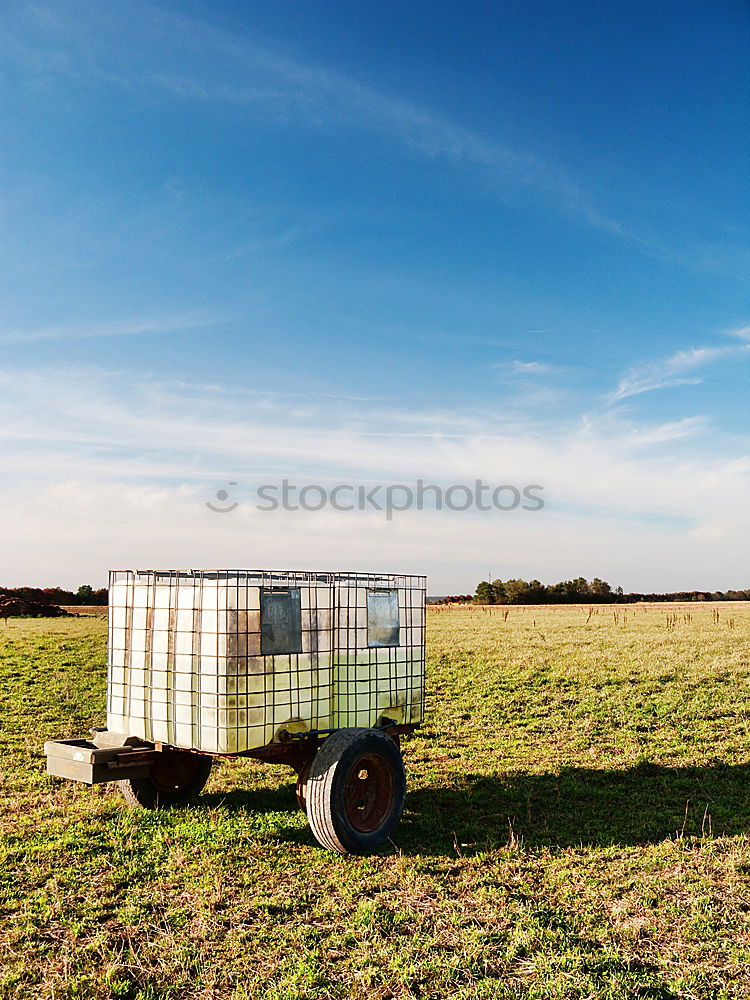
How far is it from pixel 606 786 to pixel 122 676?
7078mm

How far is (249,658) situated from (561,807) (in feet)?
16.5

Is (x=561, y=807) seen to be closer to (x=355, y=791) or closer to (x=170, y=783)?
(x=355, y=791)

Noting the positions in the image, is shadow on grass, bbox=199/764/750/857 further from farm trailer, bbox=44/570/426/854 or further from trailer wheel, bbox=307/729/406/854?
farm trailer, bbox=44/570/426/854

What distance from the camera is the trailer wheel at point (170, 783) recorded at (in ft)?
30.2

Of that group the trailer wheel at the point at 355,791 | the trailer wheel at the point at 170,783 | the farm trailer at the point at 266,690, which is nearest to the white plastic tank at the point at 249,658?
the farm trailer at the point at 266,690

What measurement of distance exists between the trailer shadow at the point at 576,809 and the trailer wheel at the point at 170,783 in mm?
2654

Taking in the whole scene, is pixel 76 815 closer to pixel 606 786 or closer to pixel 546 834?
pixel 546 834

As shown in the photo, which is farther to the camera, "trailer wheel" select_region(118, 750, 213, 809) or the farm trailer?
"trailer wheel" select_region(118, 750, 213, 809)

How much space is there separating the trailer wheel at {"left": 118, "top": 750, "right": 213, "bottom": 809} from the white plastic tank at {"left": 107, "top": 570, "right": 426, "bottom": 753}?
113 cm

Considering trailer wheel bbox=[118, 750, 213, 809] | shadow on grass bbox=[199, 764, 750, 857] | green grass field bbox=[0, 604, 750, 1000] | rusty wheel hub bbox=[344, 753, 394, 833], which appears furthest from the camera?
trailer wheel bbox=[118, 750, 213, 809]

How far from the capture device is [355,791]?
27.9 feet

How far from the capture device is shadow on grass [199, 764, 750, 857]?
8.68 meters

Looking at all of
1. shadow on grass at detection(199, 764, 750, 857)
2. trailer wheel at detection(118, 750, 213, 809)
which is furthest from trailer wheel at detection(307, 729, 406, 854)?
trailer wheel at detection(118, 750, 213, 809)

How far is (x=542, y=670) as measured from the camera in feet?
66.3
